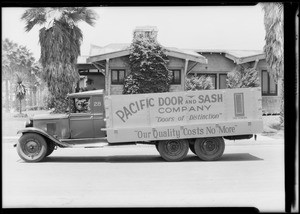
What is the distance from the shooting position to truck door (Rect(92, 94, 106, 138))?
39.6ft

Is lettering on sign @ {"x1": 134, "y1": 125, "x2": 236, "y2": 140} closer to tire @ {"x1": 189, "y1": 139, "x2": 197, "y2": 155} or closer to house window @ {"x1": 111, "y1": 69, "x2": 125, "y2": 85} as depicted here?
tire @ {"x1": 189, "y1": 139, "x2": 197, "y2": 155}

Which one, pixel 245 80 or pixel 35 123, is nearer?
pixel 35 123

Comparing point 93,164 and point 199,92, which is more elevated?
point 199,92

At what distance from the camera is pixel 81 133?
39.7ft

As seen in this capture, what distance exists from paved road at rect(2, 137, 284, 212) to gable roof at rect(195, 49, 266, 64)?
615 centimetres

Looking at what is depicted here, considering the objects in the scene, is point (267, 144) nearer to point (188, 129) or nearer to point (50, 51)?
point (188, 129)

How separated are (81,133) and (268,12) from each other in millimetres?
10540

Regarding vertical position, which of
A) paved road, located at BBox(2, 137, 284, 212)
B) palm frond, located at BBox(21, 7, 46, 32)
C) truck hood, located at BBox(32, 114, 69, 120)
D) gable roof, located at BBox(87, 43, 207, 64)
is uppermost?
palm frond, located at BBox(21, 7, 46, 32)

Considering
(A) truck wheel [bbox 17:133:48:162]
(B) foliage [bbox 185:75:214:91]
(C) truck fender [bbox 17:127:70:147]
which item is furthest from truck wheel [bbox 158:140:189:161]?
(B) foliage [bbox 185:75:214:91]

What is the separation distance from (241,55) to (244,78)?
3.50 metres

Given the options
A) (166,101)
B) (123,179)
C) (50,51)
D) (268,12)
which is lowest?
(123,179)

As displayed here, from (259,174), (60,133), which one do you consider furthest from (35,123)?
(259,174)

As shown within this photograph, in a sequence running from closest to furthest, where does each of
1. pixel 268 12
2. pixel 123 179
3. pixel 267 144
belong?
pixel 123 179 → pixel 267 144 → pixel 268 12

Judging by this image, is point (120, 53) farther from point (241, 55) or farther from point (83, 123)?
point (83, 123)
